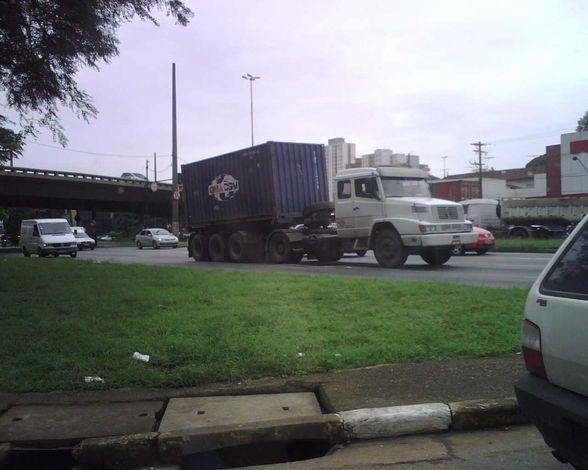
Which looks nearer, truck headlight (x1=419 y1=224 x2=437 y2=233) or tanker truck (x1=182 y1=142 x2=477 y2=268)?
truck headlight (x1=419 y1=224 x2=437 y2=233)

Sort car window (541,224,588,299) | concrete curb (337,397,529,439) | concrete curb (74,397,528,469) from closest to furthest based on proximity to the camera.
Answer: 1. car window (541,224,588,299)
2. concrete curb (74,397,528,469)
3. concrete curb (337,397,529,439)

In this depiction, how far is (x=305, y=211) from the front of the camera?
689 inches

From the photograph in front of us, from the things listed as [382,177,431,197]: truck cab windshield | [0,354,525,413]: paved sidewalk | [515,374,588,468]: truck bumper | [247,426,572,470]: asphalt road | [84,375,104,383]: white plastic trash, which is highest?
[382,177,431,197]: truck cab windshield

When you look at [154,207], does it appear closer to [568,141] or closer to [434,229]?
[568,141]

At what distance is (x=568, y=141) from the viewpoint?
40812 mm

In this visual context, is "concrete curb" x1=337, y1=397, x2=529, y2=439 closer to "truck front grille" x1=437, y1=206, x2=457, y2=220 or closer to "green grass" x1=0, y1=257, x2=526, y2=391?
"green grass" x1=0, y1=257, x2=526, y2=391

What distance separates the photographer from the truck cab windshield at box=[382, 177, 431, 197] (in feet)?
48.6

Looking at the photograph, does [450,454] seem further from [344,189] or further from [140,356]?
[344,189]

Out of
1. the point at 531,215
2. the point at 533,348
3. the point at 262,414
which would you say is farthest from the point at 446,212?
→ the point at 531,215

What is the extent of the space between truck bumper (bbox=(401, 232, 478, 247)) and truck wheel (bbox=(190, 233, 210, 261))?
957 cm

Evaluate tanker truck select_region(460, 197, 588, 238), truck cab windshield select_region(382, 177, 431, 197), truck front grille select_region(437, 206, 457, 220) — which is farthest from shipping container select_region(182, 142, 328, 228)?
tanker truck select_region(460, 197, 588, 238)

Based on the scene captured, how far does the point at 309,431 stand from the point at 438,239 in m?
10.7

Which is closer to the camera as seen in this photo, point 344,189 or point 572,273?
point 572,273

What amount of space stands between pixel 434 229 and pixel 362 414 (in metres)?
10.5
